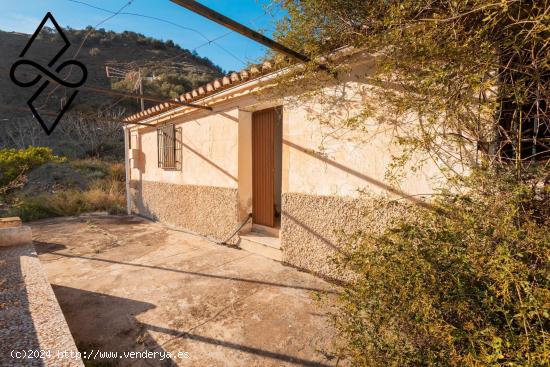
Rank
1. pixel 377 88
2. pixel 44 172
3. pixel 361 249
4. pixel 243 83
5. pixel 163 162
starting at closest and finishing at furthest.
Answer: pixel 361 249 → pixel 377 88 → pixel 243 83 → pixel 163 162 → pixel 44 172

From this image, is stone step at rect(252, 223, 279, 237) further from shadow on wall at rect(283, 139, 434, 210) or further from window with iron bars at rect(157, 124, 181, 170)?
window with iron bars at rect(157, 124, 181, 170)

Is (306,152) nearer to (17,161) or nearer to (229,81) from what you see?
(229,81)

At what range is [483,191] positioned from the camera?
217 cm

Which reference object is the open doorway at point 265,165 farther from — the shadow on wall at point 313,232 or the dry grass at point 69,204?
the dry grass at point 69,204

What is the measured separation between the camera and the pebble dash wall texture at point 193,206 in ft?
18.3

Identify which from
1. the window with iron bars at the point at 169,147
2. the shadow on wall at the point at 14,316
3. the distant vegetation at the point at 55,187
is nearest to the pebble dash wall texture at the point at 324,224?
the shadow on wall at the point at 14,316

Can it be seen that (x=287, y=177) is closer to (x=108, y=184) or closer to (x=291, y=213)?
(x=291, y=213)

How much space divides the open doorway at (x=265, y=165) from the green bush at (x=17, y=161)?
41.7ft

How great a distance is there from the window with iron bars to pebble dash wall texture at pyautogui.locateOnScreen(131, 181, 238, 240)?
59cm

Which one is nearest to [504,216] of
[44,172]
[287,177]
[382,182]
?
[382,182]

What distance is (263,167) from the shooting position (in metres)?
5.46

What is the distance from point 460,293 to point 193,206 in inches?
233

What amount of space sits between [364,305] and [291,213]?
2.57 m

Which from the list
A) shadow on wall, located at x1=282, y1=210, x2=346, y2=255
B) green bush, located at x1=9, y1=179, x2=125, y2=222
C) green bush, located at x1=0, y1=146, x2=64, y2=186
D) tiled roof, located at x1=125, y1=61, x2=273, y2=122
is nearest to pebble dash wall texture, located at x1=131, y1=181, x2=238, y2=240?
shadow on wall, located at x1=282, y1=210, x2=346, y2=255
